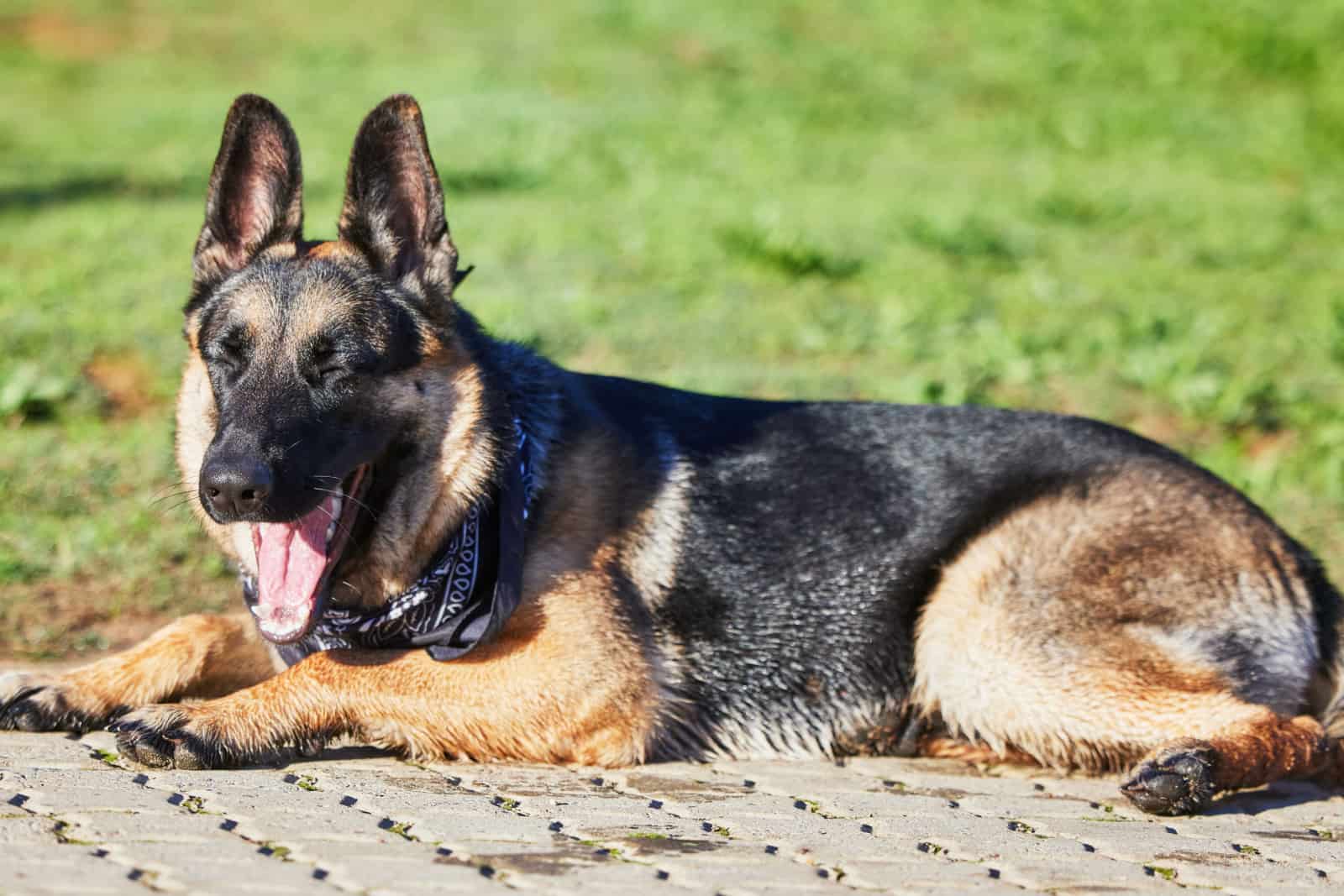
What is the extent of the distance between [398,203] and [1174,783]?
2746mm

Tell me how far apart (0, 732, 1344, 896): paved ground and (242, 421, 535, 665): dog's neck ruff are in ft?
1.13

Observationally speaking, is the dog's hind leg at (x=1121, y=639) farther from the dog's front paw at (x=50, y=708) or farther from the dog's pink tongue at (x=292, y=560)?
the dog's front paw at (x=50, y=708)

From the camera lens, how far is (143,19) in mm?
24125


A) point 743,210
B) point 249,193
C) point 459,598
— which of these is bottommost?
point 459,598

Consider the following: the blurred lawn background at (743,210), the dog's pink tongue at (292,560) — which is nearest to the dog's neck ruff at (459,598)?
the dog's pink tongue at (292,560)

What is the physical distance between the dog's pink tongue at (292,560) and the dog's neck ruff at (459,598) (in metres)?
0.11

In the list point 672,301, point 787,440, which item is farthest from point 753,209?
point 787,440

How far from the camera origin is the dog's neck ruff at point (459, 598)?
4.23 meters

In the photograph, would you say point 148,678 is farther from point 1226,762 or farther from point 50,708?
point 1226,762

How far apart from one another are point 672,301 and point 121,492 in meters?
4.02

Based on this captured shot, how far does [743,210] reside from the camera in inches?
491

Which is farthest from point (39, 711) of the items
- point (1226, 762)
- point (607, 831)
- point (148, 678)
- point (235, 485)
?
point (1226, 762)

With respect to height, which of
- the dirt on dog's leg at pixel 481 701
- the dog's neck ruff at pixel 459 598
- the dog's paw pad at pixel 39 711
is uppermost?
the dog's neck ruff at pixel 459 598

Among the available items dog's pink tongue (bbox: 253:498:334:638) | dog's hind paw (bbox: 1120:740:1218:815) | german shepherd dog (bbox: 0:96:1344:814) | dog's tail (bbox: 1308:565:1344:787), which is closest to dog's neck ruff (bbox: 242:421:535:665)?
german shepherd dog (bbox: 0:96:1344:814)
